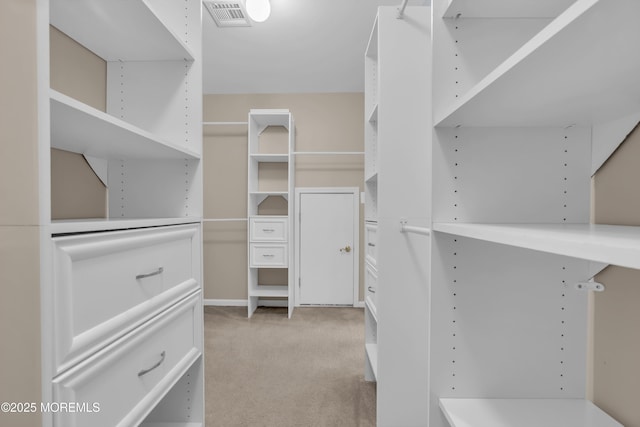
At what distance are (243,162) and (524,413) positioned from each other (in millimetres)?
3793

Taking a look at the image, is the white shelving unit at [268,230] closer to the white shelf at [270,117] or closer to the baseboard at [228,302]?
the white shelf at [270,117]

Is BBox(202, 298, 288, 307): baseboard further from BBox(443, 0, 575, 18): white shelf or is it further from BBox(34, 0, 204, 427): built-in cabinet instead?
BBox(443, 0, 575, 18): white shelf

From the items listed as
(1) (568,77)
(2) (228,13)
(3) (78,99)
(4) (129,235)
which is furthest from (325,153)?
(1) (568,77)

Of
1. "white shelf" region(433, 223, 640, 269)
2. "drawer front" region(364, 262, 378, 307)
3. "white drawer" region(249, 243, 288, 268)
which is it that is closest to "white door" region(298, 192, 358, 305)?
"white drawer" region(249, 243, 288, 268)

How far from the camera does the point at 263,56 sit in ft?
11.1

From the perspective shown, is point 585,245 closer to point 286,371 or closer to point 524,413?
point 524,413

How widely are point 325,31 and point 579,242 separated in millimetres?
2952

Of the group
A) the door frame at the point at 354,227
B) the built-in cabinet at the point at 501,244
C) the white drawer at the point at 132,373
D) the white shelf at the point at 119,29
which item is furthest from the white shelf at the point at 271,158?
the built-in cabinet at the point at 501,244

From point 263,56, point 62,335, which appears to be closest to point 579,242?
point 62,335

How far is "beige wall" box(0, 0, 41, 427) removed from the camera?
66 cm

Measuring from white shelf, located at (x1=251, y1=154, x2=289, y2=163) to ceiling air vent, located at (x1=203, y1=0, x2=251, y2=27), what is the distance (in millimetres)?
1287

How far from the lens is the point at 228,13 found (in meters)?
2.66

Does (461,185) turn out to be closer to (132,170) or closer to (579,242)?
(579,242)

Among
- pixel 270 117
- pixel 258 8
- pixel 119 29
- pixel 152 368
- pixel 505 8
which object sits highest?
pixel 258 8
